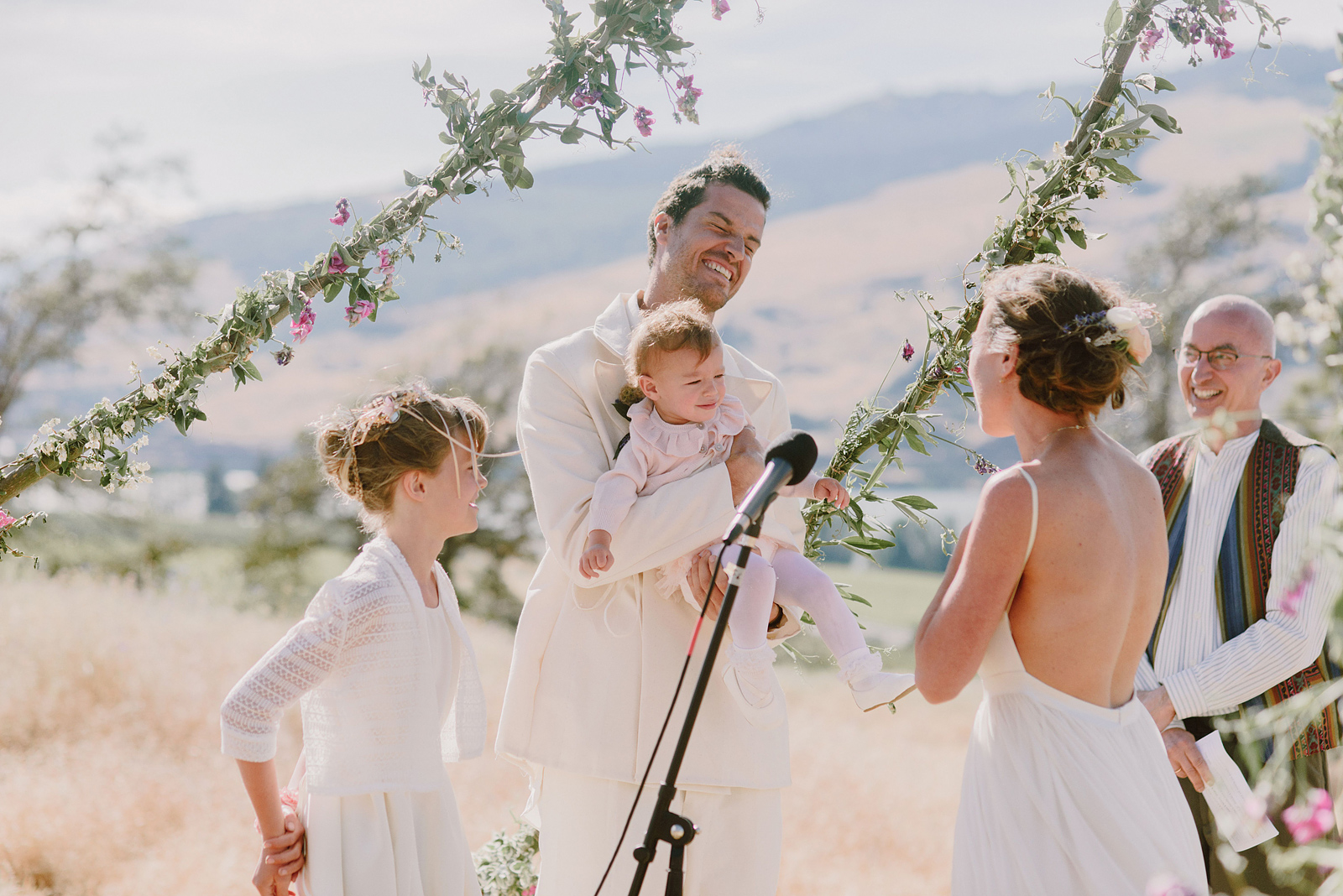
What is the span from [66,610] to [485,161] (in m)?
8.53

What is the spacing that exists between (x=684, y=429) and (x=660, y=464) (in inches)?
4.8

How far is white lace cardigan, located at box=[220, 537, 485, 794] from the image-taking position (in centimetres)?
269

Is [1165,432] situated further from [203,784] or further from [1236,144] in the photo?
[1236,144]

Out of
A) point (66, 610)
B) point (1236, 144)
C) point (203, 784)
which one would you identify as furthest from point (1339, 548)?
point (1236, 144)

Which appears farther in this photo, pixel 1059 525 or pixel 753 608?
pixel 753 608

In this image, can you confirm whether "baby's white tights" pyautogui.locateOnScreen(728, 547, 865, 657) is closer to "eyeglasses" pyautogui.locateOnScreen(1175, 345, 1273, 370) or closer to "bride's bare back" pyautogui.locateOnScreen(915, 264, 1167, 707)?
"bride's bare back" pyautogui.locateOnScreen(915, 264, 1167, 707)

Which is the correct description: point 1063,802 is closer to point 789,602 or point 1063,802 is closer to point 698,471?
point 789,602

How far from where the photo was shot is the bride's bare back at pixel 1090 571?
2.40 m

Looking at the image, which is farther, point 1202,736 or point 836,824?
point 836,824

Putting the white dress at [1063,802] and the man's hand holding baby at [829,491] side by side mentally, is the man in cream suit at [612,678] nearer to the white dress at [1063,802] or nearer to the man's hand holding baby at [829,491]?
the man's hand holding baby at [829,491]

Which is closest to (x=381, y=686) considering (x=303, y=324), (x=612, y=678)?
(x=612, y=678)

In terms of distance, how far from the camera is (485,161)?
340 cm

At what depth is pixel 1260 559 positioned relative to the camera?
11.8ft

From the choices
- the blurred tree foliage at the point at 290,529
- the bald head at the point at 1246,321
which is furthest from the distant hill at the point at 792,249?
the blurred tree foliage at the point at 290,529
